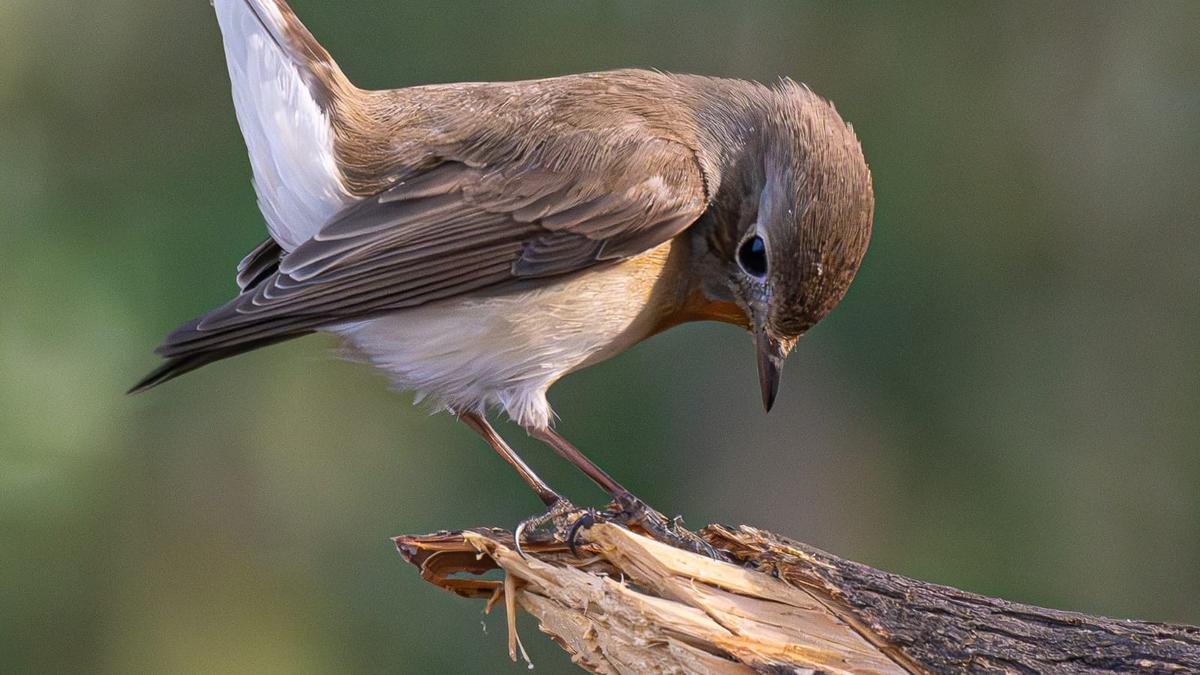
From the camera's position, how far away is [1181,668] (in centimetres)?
291

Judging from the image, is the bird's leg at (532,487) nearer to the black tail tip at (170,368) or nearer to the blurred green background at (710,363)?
the black tail tip at (170,368)

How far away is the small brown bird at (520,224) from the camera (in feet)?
12.6

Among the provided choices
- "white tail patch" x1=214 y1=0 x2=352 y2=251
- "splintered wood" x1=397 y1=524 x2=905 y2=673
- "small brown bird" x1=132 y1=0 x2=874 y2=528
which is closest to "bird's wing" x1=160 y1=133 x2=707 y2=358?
"small brown bird" x1=132 y1=0 x2=874 y2=528

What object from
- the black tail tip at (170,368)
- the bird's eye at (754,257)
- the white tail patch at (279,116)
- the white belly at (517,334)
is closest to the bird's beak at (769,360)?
the bird's eye at (754,257)

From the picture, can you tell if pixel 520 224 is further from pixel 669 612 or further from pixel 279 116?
pixel 669 612

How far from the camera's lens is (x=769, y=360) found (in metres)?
4.04

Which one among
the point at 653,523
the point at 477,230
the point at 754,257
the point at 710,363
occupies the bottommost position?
the point at 653,523

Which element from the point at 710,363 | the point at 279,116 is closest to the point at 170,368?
the point at 279,116

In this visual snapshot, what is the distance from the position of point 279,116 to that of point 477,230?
0.75 meters

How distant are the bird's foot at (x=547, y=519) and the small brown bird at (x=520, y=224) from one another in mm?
32

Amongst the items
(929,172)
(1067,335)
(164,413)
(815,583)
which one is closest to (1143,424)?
(1067,335)

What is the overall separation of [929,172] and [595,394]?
208 cm

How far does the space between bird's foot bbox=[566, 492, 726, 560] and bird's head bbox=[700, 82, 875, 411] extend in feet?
1.81

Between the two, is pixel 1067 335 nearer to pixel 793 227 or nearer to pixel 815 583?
pixel 793 227
